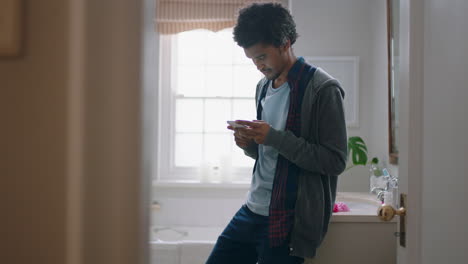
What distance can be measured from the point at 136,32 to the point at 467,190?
713 mm

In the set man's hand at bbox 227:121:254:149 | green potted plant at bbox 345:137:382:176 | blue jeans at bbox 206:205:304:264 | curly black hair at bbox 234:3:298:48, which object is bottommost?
blue jeans at bbox 206:205:304:264

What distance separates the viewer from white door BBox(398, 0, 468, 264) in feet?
3.01

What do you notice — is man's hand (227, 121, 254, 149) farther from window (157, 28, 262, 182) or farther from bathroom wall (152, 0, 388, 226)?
window (157, 28, 262, 182)

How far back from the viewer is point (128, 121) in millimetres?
537

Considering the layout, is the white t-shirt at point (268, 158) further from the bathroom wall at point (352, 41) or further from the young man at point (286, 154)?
the bathroom wall at point (352, 41)

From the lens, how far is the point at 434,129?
1.01 m

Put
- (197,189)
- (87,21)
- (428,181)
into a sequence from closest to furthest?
(87,21) → (428,181) → (197,189)

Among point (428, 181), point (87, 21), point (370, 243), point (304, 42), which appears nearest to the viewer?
point (87, 21)

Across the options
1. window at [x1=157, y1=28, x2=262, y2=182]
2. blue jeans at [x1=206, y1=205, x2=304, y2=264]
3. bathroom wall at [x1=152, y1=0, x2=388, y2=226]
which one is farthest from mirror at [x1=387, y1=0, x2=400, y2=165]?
window at [x1=157, y1=28, x2=262, y2=182]

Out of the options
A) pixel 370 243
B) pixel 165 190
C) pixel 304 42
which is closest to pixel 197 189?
pixel 165 190

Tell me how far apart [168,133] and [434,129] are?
104 inches

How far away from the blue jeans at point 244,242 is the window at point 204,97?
191 cm

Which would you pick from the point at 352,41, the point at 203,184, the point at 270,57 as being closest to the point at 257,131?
the point at 270,57

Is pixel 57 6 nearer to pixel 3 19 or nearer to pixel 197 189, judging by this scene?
pixel 3 19
